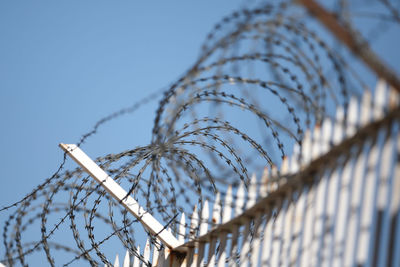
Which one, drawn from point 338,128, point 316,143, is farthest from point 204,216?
point 338,128

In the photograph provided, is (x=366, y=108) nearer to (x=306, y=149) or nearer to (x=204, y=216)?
(x=306, y=149)

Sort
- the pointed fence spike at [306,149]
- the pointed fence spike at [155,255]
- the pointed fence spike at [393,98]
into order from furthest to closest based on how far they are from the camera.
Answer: the pointed fence spike at [155,255] < the pointed fence spike at [306,149] < the pointed fence spike at [393,98]

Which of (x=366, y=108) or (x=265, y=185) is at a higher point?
(x=265, y=185)

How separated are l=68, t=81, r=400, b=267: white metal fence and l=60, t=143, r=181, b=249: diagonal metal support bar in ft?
4.84

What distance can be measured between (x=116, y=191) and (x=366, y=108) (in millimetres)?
3503

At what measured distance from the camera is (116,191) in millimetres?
6770

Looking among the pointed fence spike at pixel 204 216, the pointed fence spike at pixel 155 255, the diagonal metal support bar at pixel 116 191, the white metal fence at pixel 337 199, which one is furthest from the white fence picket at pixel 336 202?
the pointed fence spike at pixel 155 255

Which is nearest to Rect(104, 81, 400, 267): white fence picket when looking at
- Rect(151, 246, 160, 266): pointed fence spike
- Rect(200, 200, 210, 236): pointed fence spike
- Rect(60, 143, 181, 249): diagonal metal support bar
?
Rect(200, 200, 210, 236): pointed fence spike

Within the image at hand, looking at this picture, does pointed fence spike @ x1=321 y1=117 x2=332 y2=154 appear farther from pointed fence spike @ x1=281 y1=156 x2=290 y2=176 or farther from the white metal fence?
pointed fence spike @ x1=281 y1=156 x2=290 y2=176

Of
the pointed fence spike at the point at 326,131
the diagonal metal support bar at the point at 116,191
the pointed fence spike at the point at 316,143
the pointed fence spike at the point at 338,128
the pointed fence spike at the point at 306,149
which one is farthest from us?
the diagonal metal support bar at the point at 116,191

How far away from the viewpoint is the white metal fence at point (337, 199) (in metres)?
3.59

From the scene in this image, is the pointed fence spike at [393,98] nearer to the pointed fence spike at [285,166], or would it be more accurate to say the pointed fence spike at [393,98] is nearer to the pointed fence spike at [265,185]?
the pointed fence spike at [285,166]

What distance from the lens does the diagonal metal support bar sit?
6.73 metres

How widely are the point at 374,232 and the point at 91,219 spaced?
3.32 meters
